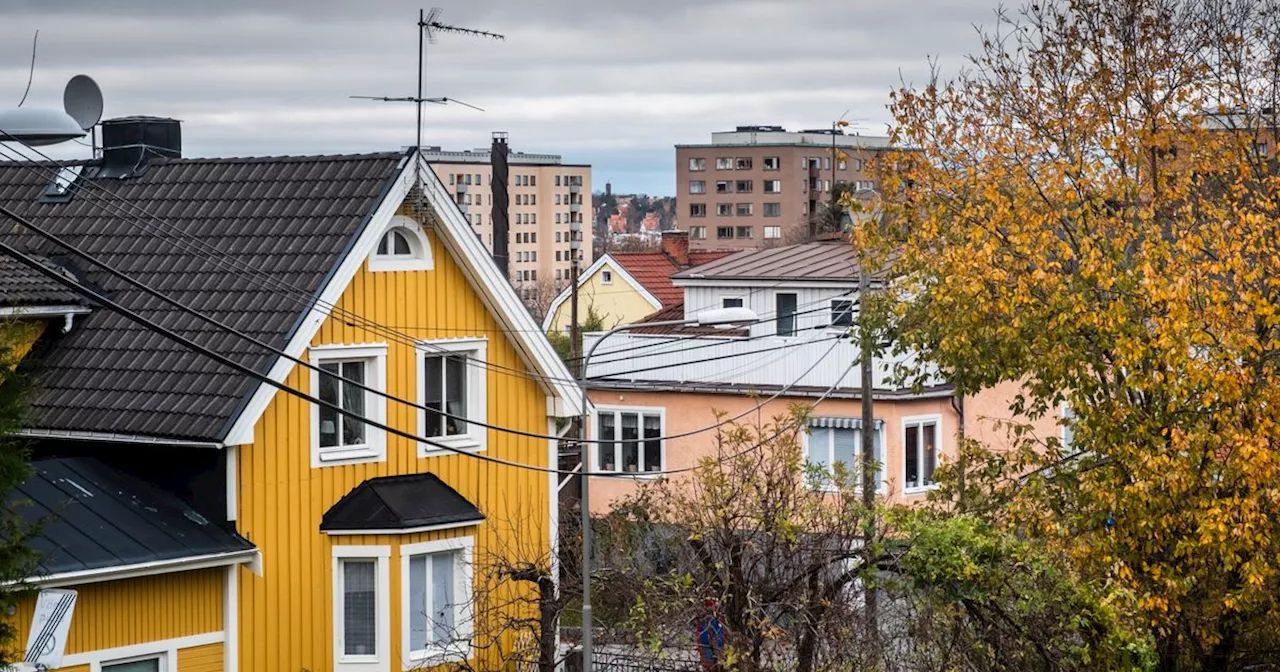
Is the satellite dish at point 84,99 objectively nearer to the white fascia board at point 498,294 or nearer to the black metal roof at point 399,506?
the white fascia board at point 498,294

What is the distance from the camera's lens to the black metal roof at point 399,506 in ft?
69.2

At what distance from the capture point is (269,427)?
20.6 m

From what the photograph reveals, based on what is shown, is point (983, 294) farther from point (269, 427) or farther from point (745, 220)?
point (745, 220)

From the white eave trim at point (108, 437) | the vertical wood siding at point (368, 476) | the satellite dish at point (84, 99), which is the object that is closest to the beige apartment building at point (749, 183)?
the satellite dish at point (84, 99)

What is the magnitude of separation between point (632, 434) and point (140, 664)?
68.7 ft

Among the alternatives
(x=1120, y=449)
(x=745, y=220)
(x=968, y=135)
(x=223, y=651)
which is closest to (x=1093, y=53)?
(x=968, y=135)

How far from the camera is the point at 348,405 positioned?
21.7 meters

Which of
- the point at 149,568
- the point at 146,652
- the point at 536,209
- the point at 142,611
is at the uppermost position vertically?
the point at 536,209

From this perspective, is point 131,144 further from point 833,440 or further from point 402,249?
point 833,440

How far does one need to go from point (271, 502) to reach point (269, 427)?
2.77 ft

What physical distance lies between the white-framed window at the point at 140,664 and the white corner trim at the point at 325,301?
242 cm

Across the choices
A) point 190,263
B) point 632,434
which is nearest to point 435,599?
point 190,263

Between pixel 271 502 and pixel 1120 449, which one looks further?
pixel 271 502

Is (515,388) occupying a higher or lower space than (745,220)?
lower
